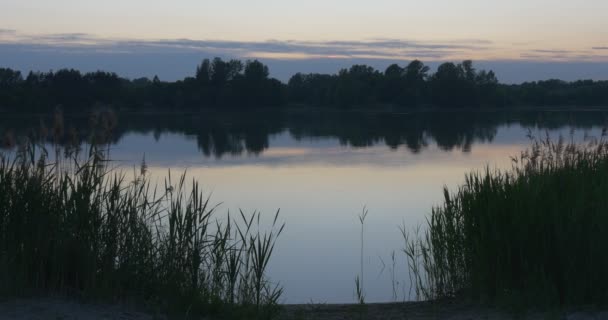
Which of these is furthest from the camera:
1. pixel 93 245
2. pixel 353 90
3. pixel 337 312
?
pixel 353 90

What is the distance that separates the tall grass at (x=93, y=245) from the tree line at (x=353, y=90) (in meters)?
38.2

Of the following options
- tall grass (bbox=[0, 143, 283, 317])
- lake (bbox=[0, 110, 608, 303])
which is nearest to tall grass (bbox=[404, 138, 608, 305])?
lake (bbox=[0, 110, 608, 303])

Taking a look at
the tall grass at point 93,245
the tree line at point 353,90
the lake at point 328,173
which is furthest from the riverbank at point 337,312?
the tree line at point 353,90

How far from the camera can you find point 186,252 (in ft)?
21.8

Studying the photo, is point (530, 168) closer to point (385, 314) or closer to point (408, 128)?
point (385, 314)

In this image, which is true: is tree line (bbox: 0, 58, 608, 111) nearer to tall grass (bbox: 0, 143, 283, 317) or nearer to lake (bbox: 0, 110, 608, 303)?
lake (bbox: 0, 110, 608, 303)

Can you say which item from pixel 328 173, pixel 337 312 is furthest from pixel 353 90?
pixel 337 312

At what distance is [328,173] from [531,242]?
15.1 meters

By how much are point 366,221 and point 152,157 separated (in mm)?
12089

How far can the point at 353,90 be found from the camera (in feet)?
215

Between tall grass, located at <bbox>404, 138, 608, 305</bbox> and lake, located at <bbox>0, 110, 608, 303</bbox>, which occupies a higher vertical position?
tall grass, located at <bbox>404, 138, 608, 305</bbox>

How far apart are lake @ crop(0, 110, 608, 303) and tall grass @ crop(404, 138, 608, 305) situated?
1.53 metres

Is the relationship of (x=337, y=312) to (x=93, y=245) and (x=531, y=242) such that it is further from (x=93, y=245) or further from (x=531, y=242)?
(x=93, y=245)

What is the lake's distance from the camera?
9.91 m
